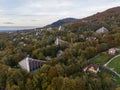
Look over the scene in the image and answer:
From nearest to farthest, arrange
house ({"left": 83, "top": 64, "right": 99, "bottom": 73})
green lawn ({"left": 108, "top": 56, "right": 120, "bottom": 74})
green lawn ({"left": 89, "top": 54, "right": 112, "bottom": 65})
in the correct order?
house ({"left": 83, "top": 64, "right": 99, "bottom": 73})
green lawn ({"left": 108, "top": 56, "right": 120, "bottom": 74})
green lawn ({"left": 89, "top": 54, "right": 112, "bottom": 65})

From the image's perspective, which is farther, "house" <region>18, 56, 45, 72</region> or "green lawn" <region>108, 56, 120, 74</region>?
"house" <region>18, 56, 45, 72</region>

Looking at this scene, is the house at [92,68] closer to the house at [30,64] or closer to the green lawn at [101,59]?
the green lawn at [101,59]

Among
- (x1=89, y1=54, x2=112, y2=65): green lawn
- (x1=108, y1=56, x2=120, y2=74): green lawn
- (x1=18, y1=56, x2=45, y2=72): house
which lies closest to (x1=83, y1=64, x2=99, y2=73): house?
(x1=108, y1=56, x2=120, y2=74): green lawn

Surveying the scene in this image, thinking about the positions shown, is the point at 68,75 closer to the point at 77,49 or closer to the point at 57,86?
the point at 57,86

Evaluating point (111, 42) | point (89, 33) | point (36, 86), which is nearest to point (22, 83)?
point (36, 86)

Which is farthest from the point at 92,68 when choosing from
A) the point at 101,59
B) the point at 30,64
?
the point at 30,64

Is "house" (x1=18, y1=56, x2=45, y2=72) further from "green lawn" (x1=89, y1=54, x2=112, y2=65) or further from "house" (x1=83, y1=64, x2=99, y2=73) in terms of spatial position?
"house" (x1=83, y1=64, x2=99, y2=73)

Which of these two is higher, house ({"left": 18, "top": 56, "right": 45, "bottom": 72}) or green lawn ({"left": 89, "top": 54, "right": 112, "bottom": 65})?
green lawn ({"left": 89, "top": 54, "right": 112, "bottom": 65})
